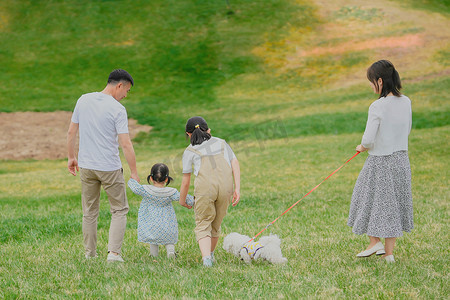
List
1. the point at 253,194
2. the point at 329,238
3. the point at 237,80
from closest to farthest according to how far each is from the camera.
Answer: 1. the point at 329,238
2. the point at 253,194
3. the point at 237,80

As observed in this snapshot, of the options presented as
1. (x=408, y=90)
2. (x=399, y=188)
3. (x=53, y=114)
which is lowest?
(x=53, y=114)

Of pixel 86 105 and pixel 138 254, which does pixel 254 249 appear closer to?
pixel 138 254

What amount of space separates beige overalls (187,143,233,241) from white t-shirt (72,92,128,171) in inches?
37.0

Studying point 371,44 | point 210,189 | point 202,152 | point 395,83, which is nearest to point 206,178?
point 210,189

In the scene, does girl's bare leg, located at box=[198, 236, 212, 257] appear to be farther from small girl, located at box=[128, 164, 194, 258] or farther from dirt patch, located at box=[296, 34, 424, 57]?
dirt patch, located at box=[296, 34, 424, 57]

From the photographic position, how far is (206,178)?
542 centimetres

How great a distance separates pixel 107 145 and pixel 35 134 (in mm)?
20410

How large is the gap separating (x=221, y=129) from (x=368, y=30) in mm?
19911

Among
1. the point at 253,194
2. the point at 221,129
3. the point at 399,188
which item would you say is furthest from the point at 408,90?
the point at 399,188

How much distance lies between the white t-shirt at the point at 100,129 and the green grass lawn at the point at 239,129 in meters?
1.18

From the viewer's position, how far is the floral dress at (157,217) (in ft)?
19.2

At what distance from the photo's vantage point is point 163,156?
19.9 meters

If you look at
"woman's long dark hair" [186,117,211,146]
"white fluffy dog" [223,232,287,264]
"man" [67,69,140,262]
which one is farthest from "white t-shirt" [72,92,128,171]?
"white fluffy dog" [223,232,287,264]

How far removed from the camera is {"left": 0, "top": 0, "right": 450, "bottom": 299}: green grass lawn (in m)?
4.96
